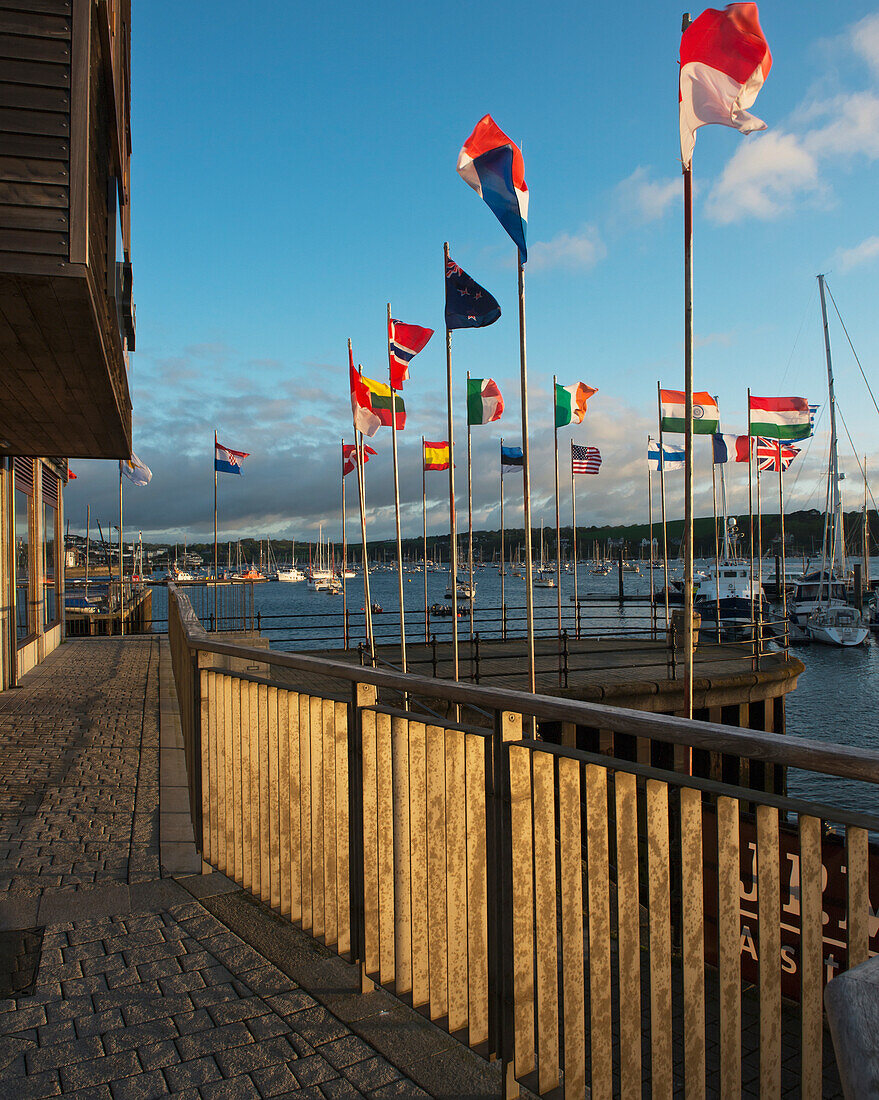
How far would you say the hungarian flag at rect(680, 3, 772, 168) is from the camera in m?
8.20

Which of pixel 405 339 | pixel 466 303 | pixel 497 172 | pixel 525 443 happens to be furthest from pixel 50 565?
pixel 497 172

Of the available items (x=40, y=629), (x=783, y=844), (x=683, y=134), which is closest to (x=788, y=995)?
(x=783, y=844)

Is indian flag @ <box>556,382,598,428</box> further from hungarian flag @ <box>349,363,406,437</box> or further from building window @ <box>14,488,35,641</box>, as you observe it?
building window @ <box>14,488,35,641</box>

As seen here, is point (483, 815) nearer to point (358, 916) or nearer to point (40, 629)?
point (358, 916)

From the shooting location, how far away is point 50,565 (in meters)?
18.7

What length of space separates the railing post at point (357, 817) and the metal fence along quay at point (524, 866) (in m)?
0.01

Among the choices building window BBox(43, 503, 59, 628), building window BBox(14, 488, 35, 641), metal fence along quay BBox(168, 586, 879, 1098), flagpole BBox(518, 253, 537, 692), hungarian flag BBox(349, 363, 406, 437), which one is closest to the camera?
metal fence along quay BBox(168, 586, 879, 1098)

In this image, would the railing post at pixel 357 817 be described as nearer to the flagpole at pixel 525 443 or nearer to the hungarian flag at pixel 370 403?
the flagpole at pixel 525 443

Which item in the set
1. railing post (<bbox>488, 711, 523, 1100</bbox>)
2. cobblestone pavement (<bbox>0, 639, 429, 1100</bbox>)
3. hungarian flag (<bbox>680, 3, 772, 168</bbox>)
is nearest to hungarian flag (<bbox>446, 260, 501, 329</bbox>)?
hungarian flag (<bbox>680, 3, 772, 168</bbox>)

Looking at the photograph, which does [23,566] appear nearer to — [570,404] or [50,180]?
[50,180]

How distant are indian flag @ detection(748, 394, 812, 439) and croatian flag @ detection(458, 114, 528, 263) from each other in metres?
10.2

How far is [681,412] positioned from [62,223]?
43.7 feet

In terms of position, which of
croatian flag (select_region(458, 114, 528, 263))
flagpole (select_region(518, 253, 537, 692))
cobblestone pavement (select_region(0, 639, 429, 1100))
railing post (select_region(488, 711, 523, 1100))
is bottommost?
cobblestone pavement (select_region(0, 639, 429, 1100))

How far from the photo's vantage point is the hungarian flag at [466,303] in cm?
1355
